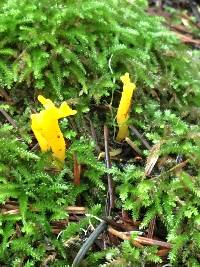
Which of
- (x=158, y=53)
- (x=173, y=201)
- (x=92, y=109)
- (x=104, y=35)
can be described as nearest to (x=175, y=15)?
(x=158, y=53)

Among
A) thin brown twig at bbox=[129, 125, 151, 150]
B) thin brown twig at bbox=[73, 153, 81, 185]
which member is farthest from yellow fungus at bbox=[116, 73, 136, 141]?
thin brown twig at bbox=[73, 153, 81, 185]

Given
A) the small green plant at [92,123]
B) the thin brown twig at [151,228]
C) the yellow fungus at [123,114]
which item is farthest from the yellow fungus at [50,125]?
the thin brown twig at [151,228]

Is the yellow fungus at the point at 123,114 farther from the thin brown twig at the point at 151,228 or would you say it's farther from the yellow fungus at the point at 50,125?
the thin brown twig at the point at 151,228

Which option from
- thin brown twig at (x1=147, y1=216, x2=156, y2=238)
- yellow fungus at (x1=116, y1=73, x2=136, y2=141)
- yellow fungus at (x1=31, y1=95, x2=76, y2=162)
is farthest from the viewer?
yellow fungus at (x1=116, y1=73, x2=136, y2=141)

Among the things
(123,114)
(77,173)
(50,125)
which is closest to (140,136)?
(123,114)

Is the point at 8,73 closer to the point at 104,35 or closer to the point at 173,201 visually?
the point at 104,35

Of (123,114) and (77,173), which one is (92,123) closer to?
(123,114)

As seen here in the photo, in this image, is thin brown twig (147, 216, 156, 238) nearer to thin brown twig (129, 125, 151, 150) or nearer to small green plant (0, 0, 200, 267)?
small green plant (0, 0, 200, 267)

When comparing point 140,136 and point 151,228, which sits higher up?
point 140,136

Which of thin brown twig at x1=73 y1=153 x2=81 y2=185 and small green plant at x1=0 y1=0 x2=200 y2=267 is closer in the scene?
small green plant at x1=0 y1=0 x2=200 y2=267
